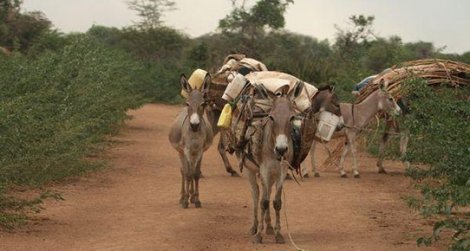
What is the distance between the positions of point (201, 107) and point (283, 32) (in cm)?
3794

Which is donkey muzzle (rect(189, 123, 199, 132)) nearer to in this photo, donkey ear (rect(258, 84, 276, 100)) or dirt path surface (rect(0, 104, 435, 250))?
dirt path surface (rect(0, 104, 435, 250))

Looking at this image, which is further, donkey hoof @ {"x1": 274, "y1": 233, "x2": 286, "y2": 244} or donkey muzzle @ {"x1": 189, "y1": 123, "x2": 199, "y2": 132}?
donkey muzzle @ {"x1": 189, "y1": 123, "x2": 199, "y2": 132}

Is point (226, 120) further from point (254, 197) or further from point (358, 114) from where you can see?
point (358, 114)

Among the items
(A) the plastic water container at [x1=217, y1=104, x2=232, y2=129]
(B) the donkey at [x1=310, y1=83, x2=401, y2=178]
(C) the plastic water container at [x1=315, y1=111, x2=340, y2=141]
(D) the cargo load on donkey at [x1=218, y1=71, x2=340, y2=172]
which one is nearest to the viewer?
(D) the cargo load on donkey at [x1=218, y1=71, x2=340, y2=172]

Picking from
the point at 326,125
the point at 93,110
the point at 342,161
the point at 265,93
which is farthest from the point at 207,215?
the point at 93,110

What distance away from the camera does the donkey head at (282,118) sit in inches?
334

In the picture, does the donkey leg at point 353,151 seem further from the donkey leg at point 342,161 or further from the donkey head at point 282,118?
the donkey head at point 282,118

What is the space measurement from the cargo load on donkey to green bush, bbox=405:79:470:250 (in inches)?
51.3

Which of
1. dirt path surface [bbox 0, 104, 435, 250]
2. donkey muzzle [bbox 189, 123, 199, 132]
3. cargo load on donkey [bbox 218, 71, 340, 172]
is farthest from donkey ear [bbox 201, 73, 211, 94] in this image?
dirt path surface [bbox 0, 104, 435, 250]

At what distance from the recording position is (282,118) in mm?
8688

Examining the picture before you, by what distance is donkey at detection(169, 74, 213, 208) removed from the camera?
1145 centimetres

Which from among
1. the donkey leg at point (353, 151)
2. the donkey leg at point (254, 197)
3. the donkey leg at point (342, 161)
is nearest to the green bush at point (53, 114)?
the donkey leg at point (254, 197)

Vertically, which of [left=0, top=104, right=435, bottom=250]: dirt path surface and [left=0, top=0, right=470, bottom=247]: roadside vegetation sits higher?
[left=0, top=0, right=470, bottom=247]: roadside vegetation

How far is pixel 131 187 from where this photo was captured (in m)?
13.9
